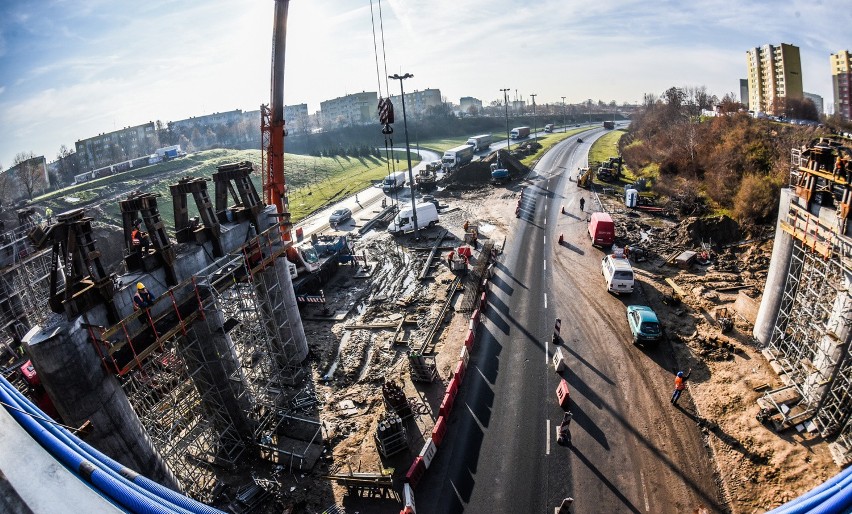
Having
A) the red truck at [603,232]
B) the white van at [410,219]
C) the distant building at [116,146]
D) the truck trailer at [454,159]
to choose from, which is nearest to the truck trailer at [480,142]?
the truck trailer at [454,159]

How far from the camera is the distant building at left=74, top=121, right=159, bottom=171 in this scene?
121 metres

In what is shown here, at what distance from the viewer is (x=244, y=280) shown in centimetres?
1709

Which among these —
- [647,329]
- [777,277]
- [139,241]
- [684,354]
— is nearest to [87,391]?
[139,241]

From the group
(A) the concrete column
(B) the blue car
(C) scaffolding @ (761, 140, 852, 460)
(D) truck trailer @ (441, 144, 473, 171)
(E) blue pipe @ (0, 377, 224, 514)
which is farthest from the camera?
(D) truck trailer @ (441, 144, 473, 171)

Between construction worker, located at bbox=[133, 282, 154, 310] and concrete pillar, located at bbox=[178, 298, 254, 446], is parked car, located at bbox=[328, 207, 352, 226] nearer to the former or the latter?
concrete pillar, located at bbox=[178, 298, 254, 446]

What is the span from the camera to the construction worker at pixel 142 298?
42.2ft

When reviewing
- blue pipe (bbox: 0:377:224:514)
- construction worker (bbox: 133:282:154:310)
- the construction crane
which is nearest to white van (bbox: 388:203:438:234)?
the construction crane

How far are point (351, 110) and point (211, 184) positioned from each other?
105 m

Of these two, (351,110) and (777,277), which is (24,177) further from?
(351,110)

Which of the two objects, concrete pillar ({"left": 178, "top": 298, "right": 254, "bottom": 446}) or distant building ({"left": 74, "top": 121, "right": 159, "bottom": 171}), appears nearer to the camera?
concrete pillar ({"left": 178, "top": 298, "right": 254, "bottom": 446})

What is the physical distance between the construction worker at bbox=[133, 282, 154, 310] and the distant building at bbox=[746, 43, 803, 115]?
8305 centimetres

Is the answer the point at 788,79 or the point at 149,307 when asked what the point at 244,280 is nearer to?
the point at 149,307

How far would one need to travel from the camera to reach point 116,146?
5054 inches

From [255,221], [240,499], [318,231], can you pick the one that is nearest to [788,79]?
[318,231]
